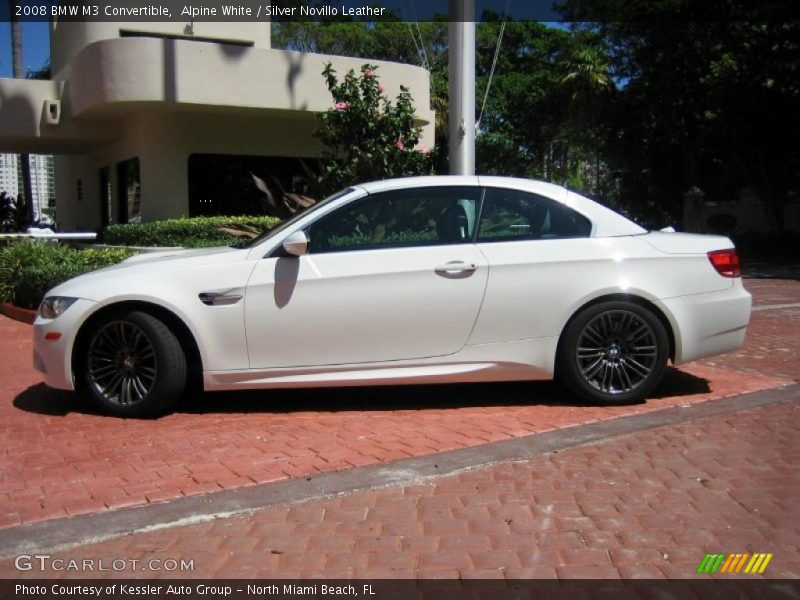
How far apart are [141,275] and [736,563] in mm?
3959

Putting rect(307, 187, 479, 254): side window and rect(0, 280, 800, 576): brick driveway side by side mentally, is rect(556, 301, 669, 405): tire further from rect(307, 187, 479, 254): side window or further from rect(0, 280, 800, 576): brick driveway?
rect(307, 187, 479, 254): side window

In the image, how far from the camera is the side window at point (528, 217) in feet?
18.6

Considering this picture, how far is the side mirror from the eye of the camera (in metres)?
5.25

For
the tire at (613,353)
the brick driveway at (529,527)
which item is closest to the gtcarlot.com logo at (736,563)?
the brick driveway at (529,527)

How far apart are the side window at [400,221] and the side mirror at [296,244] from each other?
0.18 meters

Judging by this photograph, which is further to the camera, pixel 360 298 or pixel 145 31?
pixel 145 31

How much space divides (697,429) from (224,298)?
321cm

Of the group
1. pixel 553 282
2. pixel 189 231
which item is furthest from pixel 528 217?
pixel 189 231

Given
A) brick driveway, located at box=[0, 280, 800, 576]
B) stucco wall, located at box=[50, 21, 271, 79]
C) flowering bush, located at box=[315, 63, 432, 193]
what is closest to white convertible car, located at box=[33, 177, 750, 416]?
brick driveway, located at box=[0, 280, 800, 576]

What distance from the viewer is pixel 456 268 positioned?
5422 millimetres

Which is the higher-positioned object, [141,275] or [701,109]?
[701,109]

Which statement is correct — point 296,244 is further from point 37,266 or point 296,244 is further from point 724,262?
point 37,266

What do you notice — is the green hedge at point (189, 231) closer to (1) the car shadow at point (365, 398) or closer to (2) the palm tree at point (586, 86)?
(1) the car shadow at point (365, 398)

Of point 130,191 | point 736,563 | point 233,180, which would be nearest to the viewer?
point 736,563
